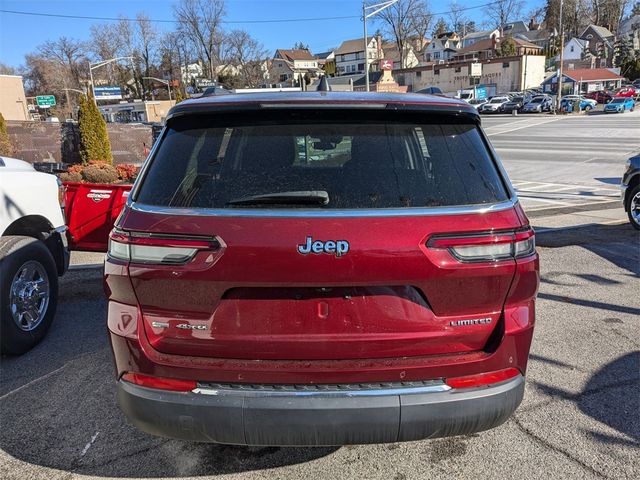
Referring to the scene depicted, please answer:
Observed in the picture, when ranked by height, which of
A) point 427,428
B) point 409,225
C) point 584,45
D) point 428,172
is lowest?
point 427,428

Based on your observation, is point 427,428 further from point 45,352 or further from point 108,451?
point 45,352

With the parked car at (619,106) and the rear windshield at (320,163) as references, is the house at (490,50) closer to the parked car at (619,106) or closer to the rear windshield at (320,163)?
the parked car at (619,106)

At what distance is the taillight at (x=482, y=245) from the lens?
201 centimetres

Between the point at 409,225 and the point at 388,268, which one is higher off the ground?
the point at 409,225

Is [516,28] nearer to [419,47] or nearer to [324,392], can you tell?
[419,47]

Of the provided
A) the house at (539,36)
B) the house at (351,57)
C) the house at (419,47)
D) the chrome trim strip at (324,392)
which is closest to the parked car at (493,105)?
the house at (419,47)

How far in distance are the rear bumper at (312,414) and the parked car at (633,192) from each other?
7.08 m

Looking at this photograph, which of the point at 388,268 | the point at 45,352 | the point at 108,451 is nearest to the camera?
the point at 388,268

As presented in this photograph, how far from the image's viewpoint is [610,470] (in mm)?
2527

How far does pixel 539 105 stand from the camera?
5272cm

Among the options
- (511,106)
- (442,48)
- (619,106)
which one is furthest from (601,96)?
(442,48)

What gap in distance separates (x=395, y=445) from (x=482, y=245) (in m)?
1.38

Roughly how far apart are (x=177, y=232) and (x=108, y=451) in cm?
152

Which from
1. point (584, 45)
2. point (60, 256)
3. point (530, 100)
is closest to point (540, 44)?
point (584, 45)
